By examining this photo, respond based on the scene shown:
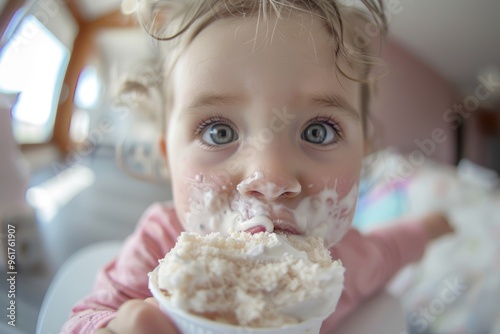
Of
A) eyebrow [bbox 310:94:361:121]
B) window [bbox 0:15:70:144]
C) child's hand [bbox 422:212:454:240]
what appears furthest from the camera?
child's hand [bbox 422:212:454:240]

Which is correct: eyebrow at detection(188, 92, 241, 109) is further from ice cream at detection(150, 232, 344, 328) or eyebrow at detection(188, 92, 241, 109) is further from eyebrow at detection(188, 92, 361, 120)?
ice cream at detection(150, 232, 344, 328)

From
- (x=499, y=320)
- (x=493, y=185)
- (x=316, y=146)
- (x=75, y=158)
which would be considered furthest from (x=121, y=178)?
(x=493, y=185)

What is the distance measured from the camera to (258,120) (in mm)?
345

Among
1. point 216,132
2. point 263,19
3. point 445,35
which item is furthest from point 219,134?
point 445,35

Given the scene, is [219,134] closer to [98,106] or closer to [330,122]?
[330,122]

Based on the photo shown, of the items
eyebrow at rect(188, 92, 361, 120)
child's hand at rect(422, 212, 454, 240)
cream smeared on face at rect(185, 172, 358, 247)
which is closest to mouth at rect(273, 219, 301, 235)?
cream smeared on face at rect(185, 172, 358, 247)

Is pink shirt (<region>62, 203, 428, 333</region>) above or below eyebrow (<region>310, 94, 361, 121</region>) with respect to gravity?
below

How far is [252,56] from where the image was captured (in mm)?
353

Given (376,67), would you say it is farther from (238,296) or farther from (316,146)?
(238,296)

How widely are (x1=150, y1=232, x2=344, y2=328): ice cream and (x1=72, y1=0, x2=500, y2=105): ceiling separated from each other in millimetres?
353

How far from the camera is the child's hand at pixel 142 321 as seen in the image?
277mm

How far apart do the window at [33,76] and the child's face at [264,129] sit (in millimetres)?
206

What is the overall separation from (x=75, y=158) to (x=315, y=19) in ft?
1.22

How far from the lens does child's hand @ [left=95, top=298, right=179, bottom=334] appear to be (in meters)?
0.28
